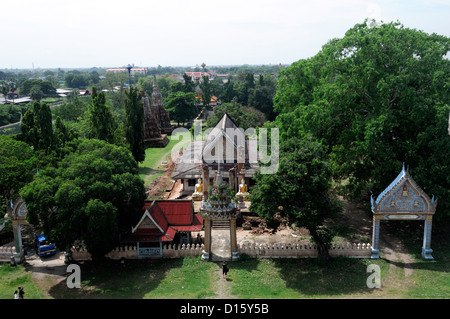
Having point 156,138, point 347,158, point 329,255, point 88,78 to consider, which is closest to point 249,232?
point 329,255

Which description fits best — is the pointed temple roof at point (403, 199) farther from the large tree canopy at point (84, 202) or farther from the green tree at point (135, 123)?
the green tree at point (135, 123)

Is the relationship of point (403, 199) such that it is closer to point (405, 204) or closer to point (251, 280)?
point (405, 204)

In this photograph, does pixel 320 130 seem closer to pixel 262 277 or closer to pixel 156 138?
pixel 262 277

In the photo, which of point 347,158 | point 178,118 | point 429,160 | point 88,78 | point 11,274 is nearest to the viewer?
point 11,274

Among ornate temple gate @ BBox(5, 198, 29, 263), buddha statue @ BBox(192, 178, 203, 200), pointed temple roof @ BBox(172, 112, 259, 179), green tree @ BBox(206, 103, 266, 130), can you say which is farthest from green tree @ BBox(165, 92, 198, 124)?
ornate temple gate @ BBox(5, 198, 29, 263)

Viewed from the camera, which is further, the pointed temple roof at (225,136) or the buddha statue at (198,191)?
the buddha statue at (198,191)

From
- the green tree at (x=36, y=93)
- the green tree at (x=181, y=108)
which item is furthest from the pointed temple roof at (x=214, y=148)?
the green tree at (x=36, y=93)
